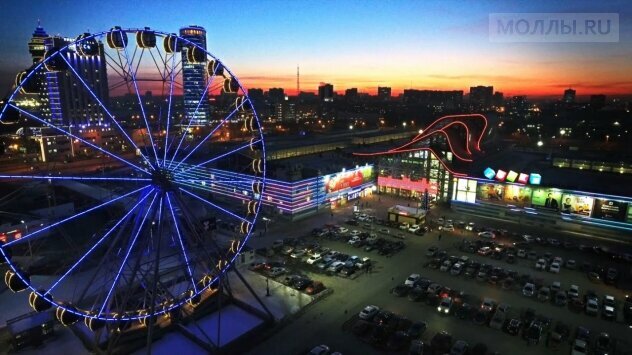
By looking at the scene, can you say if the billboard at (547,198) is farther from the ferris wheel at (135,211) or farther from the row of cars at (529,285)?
the ferris wheel at (135,211)

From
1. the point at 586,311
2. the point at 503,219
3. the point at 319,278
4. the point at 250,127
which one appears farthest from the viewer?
the point at 503,219

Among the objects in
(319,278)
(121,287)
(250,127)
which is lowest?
(319,278)

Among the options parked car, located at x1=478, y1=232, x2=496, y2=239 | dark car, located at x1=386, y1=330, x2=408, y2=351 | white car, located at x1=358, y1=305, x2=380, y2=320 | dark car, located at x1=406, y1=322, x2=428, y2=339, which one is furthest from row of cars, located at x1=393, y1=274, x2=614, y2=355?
parked car, located at x1=478, y1=232, x2=496, y2=239

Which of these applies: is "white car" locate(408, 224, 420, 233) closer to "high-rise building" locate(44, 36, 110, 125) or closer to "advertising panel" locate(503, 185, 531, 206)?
"advertising panel" locate(503, 185, 531, 206)

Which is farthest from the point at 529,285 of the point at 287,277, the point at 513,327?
the point at 287,277

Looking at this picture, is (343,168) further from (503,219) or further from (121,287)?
(121,287)

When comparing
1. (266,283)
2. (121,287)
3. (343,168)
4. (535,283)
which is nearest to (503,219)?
(535,283)
